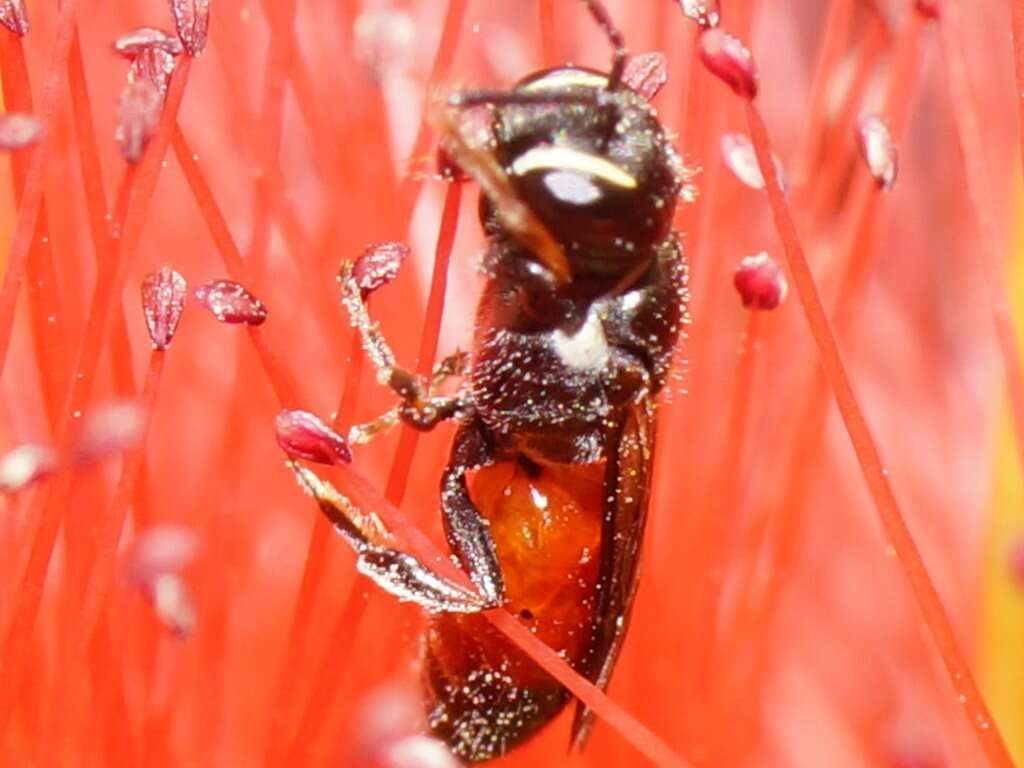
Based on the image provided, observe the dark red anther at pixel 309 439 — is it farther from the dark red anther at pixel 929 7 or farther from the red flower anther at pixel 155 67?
the dark red anther at pixel 929 7

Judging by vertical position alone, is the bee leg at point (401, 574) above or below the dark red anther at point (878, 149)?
below

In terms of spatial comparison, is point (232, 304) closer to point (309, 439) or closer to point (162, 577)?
point (309, 439)

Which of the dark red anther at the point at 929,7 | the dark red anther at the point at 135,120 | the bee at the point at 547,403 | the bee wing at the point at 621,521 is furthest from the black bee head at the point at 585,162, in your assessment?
the dark red anther at the point at 929,7

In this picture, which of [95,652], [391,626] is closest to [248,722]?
[391,626]

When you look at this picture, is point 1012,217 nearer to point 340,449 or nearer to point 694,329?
point 694,329

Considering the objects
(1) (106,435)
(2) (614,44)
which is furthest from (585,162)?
(1) (106,435)
